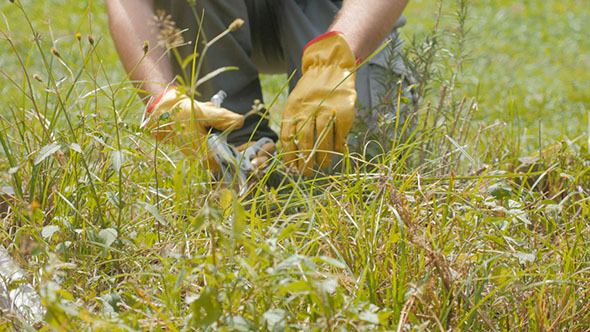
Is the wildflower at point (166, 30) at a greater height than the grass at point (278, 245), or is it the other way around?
the wildflower at point (166, 30)

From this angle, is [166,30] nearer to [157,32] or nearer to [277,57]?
[157,32]

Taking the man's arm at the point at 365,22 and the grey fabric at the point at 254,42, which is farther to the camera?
the grey fabric at the point at 254,42

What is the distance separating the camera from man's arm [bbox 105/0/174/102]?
72.2 inches

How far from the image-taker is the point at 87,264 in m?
1.05

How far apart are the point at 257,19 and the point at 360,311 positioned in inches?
64.6

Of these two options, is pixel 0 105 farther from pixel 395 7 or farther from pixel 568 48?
pixel 568 48

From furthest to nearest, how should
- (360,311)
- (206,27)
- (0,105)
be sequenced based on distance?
(0,105) < (206,27) < (360,311)

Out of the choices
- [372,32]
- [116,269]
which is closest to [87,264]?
[116,269]

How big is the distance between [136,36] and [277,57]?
0.67 m

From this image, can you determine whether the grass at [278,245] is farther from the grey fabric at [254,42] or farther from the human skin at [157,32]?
the grey fabric at [254,42]

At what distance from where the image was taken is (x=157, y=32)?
73.1 inches

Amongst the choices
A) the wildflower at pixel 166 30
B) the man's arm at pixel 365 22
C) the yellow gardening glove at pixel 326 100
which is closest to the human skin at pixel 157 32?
the man's arm at pixel 365 22

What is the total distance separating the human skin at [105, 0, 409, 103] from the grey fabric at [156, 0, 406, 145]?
98 millimetres

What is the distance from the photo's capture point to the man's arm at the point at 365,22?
66.1 inches
